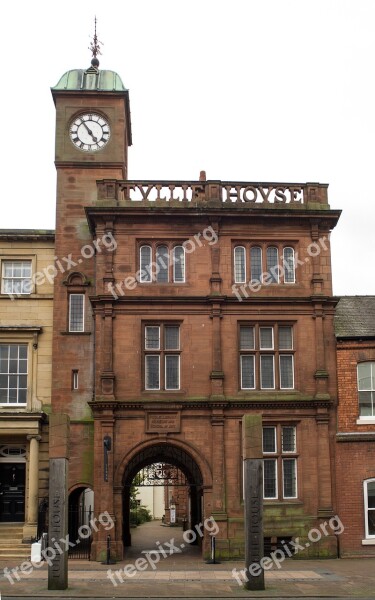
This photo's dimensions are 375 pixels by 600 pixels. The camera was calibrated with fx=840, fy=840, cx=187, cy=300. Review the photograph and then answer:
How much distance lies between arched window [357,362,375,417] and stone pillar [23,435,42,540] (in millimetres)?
12049

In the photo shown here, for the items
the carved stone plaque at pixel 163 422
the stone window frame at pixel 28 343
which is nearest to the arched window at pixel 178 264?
the carved stone plaque at pixel 163 422

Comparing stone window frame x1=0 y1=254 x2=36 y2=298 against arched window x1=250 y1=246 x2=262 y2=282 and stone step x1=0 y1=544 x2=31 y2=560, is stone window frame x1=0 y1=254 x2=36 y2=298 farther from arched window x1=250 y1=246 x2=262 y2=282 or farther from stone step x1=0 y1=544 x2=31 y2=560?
stone step x1=0 y1=544 x2=31 y2=560

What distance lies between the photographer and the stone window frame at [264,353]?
30609 mm

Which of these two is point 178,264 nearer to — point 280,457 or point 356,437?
point 280,457

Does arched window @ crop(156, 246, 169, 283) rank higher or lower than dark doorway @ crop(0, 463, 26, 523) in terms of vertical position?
higher

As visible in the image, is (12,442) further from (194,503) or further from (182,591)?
(182,591)

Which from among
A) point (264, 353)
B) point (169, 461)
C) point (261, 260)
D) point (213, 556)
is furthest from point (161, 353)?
point (213, 556)

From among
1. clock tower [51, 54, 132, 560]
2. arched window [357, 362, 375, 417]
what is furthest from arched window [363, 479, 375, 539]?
clock tower [51, 54, 132, 560]

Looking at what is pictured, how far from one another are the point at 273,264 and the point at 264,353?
3396 mm

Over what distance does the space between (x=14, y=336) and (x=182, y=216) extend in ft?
26.6

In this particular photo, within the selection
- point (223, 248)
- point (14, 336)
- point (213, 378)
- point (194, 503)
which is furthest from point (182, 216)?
point (194, 503)

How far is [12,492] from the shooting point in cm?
3262

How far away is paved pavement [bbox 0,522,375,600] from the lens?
2189 cm

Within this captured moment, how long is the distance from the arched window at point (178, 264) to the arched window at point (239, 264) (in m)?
1.97
